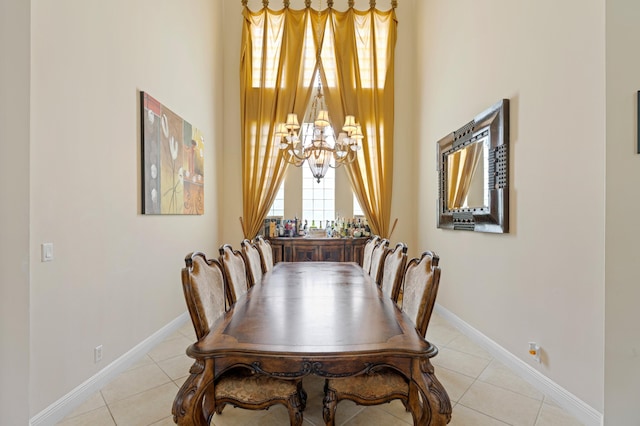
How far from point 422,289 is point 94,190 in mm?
2393

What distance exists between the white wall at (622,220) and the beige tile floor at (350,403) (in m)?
0.56

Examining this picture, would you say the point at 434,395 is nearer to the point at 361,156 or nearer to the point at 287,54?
the point at 361,156

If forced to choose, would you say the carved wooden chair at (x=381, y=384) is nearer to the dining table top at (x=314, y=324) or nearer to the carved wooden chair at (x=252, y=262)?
the dining table top at (x=314, y=324)

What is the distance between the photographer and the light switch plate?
6.00 feet

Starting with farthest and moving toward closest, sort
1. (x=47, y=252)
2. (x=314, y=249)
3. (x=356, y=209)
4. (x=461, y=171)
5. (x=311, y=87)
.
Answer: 1. (x=356, y=209)
2. (x=311, y=87)
3. (x=314, y=249)
4. (x=461, y=171)
5. (x=47, y=252)

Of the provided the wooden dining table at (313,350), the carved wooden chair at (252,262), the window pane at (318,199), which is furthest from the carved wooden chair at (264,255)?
the window pane at (318,199)

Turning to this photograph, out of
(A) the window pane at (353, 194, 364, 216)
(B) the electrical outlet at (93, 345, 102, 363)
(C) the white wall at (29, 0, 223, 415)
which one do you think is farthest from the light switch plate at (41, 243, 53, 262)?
(A) the window pane at (353, 194, 364, 216)

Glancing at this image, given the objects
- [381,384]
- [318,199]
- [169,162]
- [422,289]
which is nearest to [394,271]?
[422,289]

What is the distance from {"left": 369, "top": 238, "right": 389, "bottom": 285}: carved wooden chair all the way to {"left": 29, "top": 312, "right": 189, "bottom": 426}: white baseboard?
7.30 ft

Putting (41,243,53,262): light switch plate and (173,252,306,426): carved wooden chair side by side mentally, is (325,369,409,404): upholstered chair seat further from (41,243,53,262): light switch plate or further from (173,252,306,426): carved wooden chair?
(41,243,53,262): light switch plate

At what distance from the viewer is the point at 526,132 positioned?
7.84ft

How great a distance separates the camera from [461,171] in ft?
11.0

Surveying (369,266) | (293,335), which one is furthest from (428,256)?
(369,266)

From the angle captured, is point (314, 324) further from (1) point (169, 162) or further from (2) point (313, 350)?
(1) point (169, 162)
